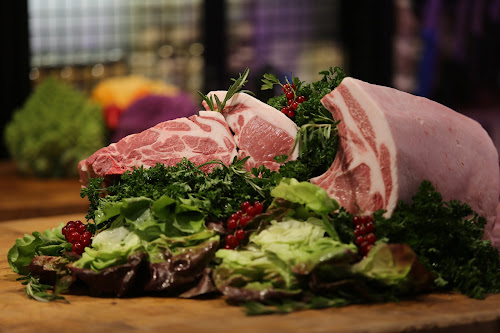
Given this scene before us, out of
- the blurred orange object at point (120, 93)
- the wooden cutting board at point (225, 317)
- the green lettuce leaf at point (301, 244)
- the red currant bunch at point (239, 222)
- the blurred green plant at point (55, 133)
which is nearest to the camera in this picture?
the wooden cutting board at point (225, 317)

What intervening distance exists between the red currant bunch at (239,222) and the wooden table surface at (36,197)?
2129 millimetres

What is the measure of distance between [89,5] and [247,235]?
6.05 meters

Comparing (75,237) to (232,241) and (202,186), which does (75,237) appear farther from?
(232,241)

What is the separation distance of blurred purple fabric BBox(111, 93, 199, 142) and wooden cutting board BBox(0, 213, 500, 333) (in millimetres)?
3274

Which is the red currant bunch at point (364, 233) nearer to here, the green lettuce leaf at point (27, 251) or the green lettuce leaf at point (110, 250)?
the green lettuce leaf at point (110, 250)

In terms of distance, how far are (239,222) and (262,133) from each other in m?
0.44

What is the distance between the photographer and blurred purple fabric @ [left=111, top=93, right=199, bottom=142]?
19.0 feet

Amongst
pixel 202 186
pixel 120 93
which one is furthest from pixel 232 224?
pixel 120 93

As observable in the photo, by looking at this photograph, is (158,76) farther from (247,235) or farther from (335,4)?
(247,235)

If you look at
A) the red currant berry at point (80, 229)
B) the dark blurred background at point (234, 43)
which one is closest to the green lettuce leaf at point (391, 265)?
the red currant berry at point (80, 229)

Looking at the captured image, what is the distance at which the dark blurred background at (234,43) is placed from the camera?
7.65 m

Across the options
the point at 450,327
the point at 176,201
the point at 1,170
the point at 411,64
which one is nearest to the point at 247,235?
the point at 176,201

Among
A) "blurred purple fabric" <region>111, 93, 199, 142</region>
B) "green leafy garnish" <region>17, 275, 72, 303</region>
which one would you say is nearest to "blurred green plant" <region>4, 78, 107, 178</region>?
"blurred purple fabric" <region>111, 93, 199, 142</region>

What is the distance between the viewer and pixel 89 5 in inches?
322
